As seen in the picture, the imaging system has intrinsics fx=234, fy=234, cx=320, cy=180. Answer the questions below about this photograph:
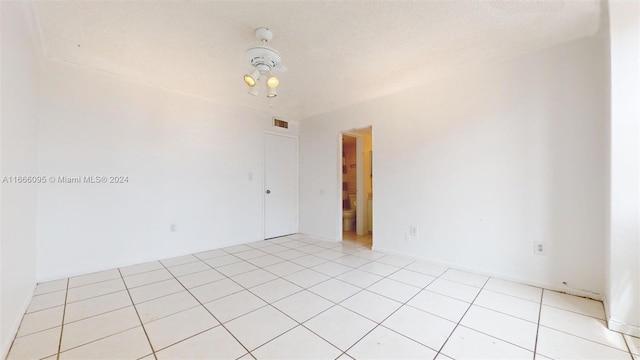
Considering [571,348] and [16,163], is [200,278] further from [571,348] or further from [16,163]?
[571,348]

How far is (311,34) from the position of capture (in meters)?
2.09

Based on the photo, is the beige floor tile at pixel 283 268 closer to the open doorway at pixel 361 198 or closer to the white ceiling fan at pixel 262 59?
the open doorway at pixel 361 198

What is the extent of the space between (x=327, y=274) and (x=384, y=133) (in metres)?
2.17

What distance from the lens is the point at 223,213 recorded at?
152 inches

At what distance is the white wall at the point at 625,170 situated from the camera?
5.21 feet

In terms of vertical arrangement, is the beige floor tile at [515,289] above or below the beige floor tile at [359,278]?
above

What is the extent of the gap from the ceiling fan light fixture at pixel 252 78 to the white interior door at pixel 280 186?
224 centimetres

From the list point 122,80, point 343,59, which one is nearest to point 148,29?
point 122,80

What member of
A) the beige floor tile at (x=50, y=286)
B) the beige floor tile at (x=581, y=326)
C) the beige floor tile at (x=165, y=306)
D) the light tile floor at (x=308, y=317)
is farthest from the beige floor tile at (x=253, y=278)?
the beige floor tile at (x=581, y=326)

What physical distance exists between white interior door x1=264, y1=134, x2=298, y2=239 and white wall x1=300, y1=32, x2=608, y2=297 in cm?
186

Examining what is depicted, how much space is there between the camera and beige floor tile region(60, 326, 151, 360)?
1399mm

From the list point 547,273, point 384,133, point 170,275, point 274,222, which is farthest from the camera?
point 274,222

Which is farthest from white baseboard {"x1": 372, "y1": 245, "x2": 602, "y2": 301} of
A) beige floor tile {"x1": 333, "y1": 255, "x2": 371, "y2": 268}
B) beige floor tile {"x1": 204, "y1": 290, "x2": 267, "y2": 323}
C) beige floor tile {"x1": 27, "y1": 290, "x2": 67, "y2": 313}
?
beige floor tile {"x1": 27, "y1": 290, "x2": 67, "y2": 313}

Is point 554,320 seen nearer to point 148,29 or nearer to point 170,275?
point 170,275
